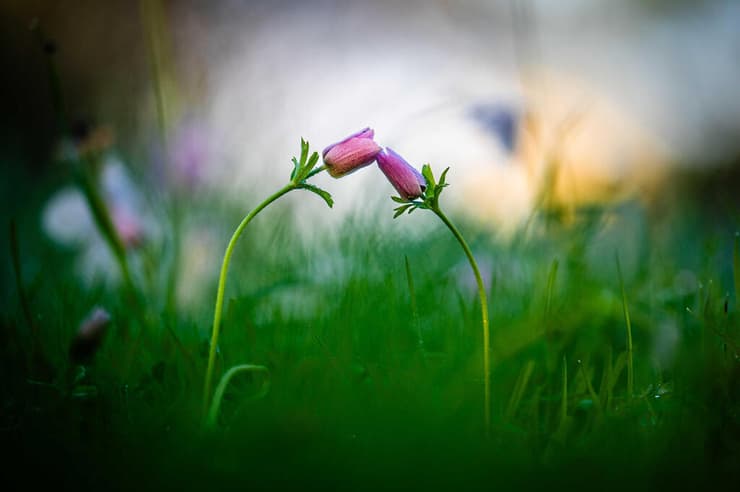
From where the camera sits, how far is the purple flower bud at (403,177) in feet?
2.12

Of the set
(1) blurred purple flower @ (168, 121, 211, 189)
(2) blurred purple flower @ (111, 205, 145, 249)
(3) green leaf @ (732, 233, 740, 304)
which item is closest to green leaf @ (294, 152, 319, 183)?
(3) green leaf @ (732, 233, 740, 304)

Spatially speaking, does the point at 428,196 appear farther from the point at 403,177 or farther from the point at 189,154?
the point at 189,154

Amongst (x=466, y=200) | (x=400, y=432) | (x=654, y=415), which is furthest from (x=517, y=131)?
(x=400, y=432)

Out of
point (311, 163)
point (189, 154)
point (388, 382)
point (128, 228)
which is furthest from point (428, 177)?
point (189, 154)

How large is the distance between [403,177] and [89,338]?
427 millimetres

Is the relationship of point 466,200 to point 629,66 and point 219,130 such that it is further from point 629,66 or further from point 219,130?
point 629,66

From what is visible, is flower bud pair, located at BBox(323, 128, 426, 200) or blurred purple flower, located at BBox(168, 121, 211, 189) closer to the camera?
flower bud pair, located at BBox(323, 128, 426, 200)

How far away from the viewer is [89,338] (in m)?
0.77

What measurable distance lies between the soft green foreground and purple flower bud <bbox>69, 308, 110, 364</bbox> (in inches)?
1.0

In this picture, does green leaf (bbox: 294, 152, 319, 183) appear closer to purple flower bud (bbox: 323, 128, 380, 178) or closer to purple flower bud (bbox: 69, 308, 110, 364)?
purple flower bud (bbox: 323, 128, 380, 178)

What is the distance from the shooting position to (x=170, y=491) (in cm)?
47

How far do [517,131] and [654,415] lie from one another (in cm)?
100

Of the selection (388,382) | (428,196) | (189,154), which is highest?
(189,154)

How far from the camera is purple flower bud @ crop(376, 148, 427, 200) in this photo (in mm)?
646
